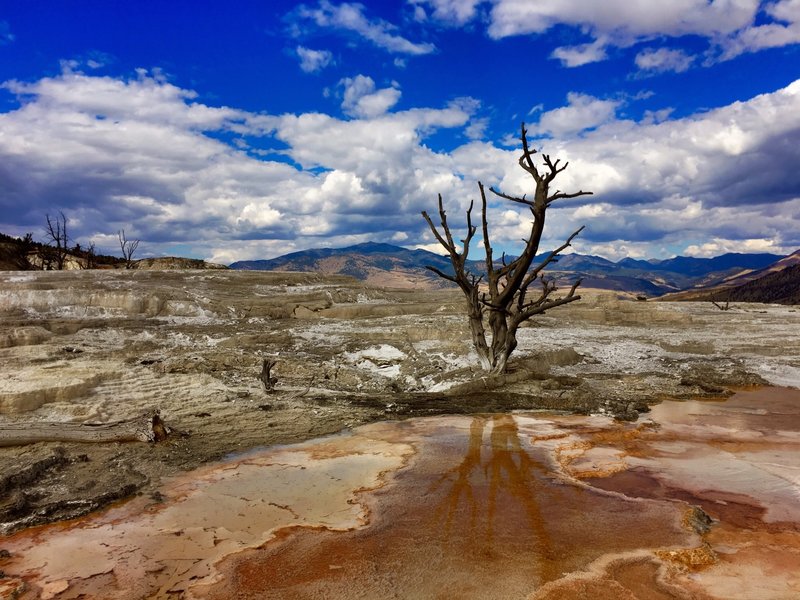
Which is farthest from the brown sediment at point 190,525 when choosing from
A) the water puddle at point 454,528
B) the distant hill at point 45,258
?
the distant hill at point 45,258

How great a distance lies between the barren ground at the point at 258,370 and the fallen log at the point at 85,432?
0.42ft

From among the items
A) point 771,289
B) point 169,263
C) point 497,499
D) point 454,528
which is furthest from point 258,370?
point 771,289

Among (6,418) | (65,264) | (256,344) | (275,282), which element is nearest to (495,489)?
(6,418)

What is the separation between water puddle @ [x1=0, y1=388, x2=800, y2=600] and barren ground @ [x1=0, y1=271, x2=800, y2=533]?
1173mm

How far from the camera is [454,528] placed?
516cm

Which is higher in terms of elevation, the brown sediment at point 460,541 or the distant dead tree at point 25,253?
the distant dead tree at point 25,253

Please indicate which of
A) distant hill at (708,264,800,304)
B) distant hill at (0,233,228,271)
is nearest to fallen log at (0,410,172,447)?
distant hill at (0,233,228,271)

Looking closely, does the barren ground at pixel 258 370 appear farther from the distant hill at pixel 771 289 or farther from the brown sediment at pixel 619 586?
the distant hill at pixel 771 289

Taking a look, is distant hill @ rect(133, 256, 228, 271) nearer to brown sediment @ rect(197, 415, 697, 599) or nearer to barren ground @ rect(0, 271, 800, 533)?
barren ground @ rect(0, 271, 800, 533)

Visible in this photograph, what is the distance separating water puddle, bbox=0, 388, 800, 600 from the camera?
4168 mm

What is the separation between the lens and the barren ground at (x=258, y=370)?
761cm

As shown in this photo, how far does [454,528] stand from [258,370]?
33.5 ft

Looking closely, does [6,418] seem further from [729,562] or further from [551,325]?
[551,325]

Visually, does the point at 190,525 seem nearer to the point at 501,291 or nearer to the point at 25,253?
the point at 501,291
